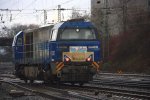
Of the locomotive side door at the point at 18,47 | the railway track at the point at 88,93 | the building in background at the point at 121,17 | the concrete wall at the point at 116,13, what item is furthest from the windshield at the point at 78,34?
the concrete wall at the point at 116,13

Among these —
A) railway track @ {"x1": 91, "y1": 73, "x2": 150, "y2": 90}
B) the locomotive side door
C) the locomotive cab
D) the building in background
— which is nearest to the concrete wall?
the building in background

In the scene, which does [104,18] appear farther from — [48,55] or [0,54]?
[48,55]

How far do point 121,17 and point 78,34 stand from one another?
145 feet

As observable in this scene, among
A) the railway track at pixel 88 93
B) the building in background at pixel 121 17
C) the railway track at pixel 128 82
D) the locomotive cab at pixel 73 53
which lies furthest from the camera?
the building in background at pixel 121 17

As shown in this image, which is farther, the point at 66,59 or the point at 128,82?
the point at 128,82

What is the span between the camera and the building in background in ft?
191

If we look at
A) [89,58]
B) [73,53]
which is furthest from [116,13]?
[73,53]

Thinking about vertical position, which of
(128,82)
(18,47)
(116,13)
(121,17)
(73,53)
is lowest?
(128,82)

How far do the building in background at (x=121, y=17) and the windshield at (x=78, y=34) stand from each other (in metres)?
30.8

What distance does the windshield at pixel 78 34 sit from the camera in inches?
832

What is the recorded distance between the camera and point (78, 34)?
21312mm

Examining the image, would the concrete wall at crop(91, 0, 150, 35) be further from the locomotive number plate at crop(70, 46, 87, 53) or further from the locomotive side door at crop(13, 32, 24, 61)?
the locomotive number plate at crop(70, 46, 87, 53)

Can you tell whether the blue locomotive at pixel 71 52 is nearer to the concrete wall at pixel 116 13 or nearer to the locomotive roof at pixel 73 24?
the locomotive roof at pixel 73 24

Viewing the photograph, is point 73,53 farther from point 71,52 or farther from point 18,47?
point 18,47
